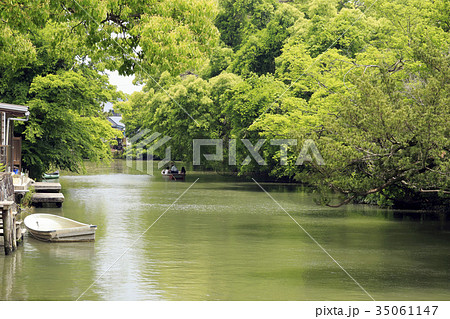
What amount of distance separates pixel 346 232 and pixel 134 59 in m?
12.1

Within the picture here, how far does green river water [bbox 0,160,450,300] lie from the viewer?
16.0 metres

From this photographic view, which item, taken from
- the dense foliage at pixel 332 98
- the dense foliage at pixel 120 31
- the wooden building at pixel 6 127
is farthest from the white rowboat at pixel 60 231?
the dense foliage at pixel 332 98

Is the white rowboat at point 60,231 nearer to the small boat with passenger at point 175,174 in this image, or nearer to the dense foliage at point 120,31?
the dense foliage at point 120,31

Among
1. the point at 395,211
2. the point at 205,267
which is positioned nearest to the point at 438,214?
the point at 395,211

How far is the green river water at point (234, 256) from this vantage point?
52.4ft

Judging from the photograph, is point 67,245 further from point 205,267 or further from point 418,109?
point 418,109

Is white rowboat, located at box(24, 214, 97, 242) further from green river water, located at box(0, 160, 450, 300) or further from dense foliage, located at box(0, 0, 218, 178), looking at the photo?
dense foliage, located at box(0, 0, 218, 178)

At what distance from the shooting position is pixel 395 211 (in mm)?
35594

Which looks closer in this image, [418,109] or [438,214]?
[418,109]

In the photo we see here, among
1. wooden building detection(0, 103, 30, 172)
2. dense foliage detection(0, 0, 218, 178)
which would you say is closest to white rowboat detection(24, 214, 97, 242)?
wooden building detection(0, 103, 30, 172)

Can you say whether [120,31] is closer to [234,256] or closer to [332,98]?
[234,256]

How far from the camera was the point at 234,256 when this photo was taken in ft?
69.2

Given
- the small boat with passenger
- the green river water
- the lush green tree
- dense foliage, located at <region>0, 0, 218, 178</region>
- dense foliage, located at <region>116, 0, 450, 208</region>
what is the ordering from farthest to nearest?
the small boat with passenger → the lush green tree → dense foliage, located at <region>116, 0, 450, 208</region> → dense foliage, located at <region>0, 0, 218, 178</region> → the green river water

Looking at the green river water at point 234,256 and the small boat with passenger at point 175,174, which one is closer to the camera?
the green river water at point 234,256
